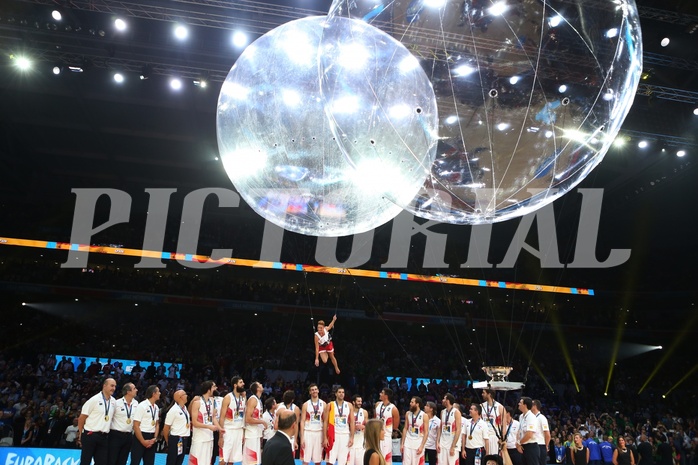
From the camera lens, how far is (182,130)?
1769cm

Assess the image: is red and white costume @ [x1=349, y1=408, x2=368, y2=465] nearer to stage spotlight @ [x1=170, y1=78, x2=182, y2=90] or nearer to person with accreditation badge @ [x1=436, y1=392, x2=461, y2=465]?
person with accreditation badge @ [x1=436, y1=392, x2=461, y2=465]

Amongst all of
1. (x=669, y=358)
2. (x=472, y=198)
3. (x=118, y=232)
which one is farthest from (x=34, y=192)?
(x=669, y=358)

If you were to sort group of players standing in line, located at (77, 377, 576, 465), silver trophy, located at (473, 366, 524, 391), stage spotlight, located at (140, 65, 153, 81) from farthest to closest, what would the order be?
stage spotlight, located at (140, 65, 153, 81) < group of players standing in line, located at (77, 377, 576, 465) < silver trophy, located at (473, 366, 524, 391)

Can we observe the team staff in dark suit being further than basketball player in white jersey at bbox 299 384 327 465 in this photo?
No

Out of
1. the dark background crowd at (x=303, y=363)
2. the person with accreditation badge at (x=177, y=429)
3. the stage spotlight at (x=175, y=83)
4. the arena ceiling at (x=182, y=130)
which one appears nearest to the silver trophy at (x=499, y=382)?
the arena ceiling at (x=182, y=130)

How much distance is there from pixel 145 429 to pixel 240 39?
7.85 meters

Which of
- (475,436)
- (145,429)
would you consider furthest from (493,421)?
(145,429)

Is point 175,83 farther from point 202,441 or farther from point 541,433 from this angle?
point 541,433

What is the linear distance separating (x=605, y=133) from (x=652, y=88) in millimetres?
10071

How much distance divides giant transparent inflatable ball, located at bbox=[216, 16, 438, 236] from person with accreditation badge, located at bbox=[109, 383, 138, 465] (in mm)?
3608

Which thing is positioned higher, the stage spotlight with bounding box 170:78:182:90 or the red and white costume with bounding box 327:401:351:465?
the stage spotlight with bounding box 170:78:182:90

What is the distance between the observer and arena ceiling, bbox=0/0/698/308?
10.8 meters

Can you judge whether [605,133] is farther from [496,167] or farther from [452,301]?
[452,301]

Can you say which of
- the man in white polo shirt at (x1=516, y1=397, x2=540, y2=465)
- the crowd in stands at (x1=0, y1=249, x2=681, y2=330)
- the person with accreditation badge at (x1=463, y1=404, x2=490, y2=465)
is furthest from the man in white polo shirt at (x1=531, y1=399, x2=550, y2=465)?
the crowd in stands at (x1=0, y1=249, x2=681, y2=330)
